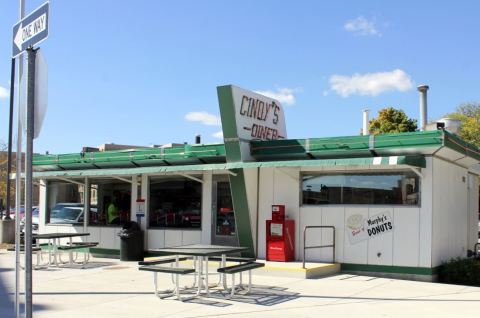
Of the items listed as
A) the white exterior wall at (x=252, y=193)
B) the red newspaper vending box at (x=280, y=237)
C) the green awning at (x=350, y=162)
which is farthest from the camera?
the white exterior wall at (x=252, y=193)

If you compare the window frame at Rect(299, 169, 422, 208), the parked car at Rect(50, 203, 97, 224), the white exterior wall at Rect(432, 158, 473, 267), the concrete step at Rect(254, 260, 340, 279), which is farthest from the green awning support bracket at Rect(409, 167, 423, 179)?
the parked car at Rect(50, 203, 97, 224)

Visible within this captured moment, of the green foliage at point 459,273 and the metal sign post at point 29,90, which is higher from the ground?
the metal sign post at point 29,90

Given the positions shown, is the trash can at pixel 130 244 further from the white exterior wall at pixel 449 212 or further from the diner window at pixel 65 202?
the white exterior wall at pixel 449 212

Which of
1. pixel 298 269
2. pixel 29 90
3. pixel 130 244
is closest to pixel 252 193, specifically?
pixel 298 269

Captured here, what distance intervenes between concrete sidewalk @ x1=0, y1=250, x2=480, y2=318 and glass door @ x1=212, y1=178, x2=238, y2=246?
2.80 m

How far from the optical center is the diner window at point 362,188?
1287cm

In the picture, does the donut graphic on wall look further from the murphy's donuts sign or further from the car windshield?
the car windshield

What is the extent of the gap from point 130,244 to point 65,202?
4.37 meters

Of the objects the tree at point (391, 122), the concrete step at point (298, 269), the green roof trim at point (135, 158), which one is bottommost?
the concrete step at point (298, 269)

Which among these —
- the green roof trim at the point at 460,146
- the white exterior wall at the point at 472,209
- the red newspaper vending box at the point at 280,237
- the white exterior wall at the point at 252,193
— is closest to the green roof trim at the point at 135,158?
the white exterior wall at the point at 252,193

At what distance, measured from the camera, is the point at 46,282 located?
11.8 metres

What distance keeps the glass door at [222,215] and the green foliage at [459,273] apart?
17.7 feet

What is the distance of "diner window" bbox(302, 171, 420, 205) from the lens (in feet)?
42.2

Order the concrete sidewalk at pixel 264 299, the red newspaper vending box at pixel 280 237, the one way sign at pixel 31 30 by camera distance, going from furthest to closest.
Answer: the red newspaper vending box at pixel 280 237 < the concrete sidewalk at pixel 264 299 < the one way sign at pixel 31 30
